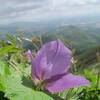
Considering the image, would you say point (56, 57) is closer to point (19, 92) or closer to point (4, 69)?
point (19, 92)

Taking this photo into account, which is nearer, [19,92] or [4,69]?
[19,92]

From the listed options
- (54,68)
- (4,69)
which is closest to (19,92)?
(54,68)

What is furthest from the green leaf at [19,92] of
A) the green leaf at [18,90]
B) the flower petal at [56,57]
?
the flower petal at [56,57]

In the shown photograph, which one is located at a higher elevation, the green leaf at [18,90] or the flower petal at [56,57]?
the flower petal at [56,57]

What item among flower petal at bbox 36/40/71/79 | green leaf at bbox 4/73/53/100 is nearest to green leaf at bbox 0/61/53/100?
green leaf at bbox 4/73/53/100

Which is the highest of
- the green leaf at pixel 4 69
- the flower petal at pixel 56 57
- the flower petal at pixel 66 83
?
the flower petal at pixel 56 57

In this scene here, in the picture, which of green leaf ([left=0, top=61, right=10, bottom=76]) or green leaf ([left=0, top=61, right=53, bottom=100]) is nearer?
green leaf ([left=0, top=61, right=53, bottom=100])

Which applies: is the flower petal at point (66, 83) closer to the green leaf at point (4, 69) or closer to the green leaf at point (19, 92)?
the green leaf at point (19, 92)

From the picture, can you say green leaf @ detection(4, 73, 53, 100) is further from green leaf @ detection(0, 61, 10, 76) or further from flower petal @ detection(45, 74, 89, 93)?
green leaf @ detection(0, 61, 10, 76)
